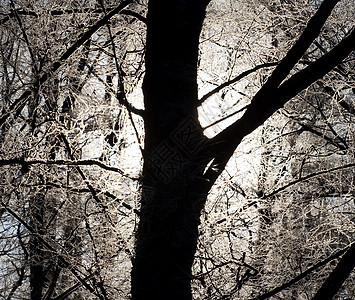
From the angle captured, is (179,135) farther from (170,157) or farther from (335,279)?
(335,279)

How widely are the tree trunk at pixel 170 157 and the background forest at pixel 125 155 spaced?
0.14 metres

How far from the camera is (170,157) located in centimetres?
251

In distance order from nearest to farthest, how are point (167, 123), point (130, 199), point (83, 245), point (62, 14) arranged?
point (167, 123), point (130, 199), point (62, 14), point (83, 245)

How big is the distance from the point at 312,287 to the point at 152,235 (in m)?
2.78

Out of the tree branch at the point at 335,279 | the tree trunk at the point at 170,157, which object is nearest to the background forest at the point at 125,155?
the tree branch at the point at 335,279

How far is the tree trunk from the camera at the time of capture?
2.43m

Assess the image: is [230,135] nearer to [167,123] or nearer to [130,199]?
[167,123]

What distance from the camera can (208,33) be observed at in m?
4.11

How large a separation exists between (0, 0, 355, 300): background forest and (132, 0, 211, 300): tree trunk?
0.46 ft

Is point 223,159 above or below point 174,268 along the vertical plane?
above

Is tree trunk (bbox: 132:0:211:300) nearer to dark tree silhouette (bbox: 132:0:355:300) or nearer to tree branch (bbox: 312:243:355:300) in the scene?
dark tree silhouette (bbox: 132:0:355:300)

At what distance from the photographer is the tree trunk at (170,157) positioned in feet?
7.97

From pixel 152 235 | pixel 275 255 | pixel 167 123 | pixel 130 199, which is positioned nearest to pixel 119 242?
pixel 130 199

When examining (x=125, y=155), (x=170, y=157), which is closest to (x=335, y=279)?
(x=170, y=157)
